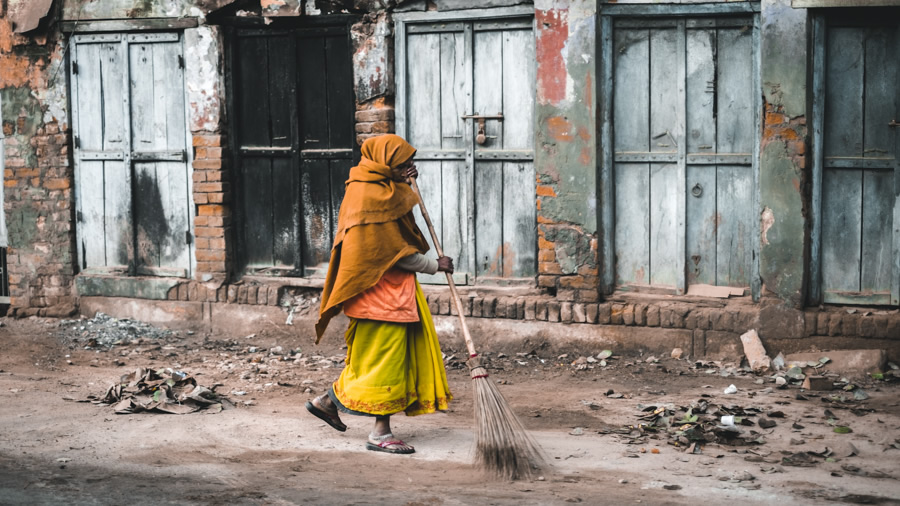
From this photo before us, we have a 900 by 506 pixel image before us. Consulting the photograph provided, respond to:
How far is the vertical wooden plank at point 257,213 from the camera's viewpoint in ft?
29.1

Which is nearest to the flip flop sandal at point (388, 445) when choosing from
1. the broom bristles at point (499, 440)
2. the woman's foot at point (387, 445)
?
the woman's foot at point (387, 445)

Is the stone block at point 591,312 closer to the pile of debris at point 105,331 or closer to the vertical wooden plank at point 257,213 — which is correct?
the vertical wooden plank at point 257,213

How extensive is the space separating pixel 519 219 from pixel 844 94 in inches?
98.5

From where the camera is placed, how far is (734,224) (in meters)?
7.54

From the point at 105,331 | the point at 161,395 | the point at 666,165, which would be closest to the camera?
the point at 161,395

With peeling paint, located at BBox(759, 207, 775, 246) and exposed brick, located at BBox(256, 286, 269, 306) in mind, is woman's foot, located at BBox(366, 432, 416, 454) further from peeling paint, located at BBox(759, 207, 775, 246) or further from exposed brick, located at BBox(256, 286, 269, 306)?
exposed brick, located at BBox(256, 286, 269, 306)

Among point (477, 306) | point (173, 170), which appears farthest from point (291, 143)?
point (477, 306)

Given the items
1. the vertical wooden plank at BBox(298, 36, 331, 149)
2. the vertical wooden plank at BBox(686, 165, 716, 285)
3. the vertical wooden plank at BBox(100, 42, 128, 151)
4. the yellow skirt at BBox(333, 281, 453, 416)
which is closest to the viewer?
the yellow skirt at BBox(333, 281, 453, 416)

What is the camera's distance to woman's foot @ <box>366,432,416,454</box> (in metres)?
5.67

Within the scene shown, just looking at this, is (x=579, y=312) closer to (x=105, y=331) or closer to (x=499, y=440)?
(x=499, y=440)

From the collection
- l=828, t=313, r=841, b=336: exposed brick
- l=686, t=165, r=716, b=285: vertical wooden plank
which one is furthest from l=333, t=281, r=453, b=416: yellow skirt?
l=828, t=313, r=841, b=336: exposed brick

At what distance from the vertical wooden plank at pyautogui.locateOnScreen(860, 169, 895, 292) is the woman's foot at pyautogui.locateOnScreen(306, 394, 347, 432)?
383cm

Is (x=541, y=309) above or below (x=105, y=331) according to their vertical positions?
above

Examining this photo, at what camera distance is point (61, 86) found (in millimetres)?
9320
